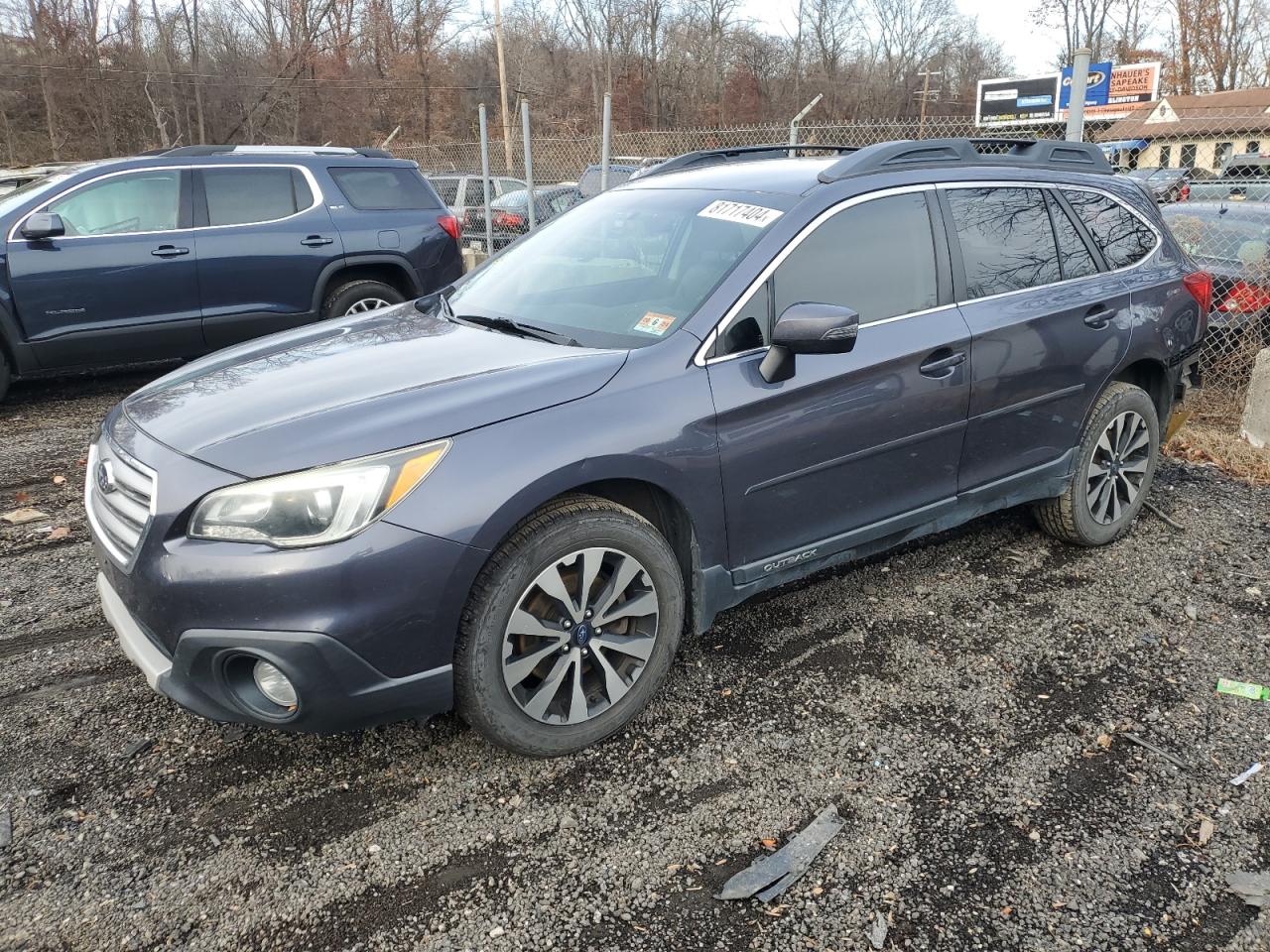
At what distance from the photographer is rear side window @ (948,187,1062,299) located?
374cm

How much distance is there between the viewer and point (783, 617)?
12.6 feet

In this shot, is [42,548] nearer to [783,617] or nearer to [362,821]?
[362,821]

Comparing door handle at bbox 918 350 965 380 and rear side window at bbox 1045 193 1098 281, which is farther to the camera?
rear side window at bbox 1045 193 1098 281

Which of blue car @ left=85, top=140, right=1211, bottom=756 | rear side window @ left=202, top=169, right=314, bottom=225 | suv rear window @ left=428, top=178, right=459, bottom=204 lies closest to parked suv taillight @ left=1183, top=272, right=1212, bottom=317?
blue car @ left=85, top=140, right=1211, bottom=756

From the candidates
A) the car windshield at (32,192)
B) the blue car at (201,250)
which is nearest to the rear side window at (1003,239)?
the blue car at (201,250)

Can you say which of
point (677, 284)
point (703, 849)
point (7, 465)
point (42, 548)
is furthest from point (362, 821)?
point (7, 465)

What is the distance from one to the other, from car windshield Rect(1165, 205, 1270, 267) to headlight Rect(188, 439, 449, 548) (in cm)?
701

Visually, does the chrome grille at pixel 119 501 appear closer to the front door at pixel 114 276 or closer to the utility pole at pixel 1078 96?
the front door at pixel 114 276

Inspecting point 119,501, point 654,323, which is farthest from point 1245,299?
point 119,501

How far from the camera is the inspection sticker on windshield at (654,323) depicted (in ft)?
10.2

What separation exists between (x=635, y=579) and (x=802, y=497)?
73cm

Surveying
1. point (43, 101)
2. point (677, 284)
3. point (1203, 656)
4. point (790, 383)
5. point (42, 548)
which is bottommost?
point (1203, 656)

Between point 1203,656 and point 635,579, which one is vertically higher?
point 635,579

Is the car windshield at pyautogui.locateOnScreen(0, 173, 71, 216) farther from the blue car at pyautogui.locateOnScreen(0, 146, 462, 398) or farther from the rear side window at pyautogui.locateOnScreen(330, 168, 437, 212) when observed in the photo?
the rear side window at pyautogui.locateOnScreen(330, 168, 437, 212)
